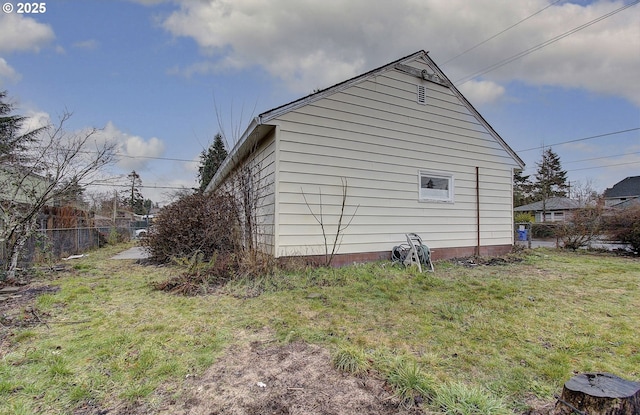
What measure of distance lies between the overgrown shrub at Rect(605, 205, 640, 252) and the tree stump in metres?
12.2

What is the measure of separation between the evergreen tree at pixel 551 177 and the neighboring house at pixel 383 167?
29.8 meters

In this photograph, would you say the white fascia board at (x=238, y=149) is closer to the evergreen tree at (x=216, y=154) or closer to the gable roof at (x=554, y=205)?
the evergreen tree at (x=216, y=154)

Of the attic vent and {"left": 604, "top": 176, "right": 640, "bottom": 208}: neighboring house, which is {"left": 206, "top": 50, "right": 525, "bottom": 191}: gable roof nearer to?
the attic vent

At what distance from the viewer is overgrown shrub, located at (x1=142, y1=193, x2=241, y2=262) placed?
21.6ft

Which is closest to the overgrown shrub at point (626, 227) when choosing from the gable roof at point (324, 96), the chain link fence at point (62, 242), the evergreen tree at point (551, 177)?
the gable roof at point (324, 96)

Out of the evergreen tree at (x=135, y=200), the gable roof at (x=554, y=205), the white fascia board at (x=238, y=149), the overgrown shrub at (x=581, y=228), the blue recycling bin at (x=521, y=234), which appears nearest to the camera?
the white fascia board at (x=238, y=149)

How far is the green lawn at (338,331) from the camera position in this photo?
2.22 meters

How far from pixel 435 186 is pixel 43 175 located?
882cm

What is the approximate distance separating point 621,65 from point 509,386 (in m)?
17.8

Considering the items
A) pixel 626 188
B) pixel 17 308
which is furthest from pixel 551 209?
pixel 17 308

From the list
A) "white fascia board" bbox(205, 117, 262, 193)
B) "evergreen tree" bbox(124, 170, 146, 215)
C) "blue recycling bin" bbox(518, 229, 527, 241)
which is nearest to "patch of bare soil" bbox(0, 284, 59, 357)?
"white fascia board" bbox(205, 117, 262, 193)

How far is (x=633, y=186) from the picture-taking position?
33.4 metres

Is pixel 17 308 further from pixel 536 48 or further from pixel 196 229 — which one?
pixel 536 48

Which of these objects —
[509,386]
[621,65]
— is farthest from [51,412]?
[621,65]
